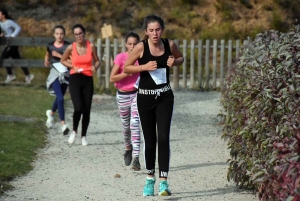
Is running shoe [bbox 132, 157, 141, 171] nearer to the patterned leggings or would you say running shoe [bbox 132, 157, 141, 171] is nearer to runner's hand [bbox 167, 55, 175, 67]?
the patterned leggings

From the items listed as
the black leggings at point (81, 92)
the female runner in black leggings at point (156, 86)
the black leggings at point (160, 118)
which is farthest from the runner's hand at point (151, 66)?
the black leggings at point (81, 92)

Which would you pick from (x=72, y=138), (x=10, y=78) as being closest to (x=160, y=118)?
(x=72, y=138)

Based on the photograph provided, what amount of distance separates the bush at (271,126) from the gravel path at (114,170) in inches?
21.2

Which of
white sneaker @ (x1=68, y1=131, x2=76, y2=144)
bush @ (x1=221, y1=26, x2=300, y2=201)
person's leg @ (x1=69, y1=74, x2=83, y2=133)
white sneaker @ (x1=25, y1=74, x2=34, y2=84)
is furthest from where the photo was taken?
white sneaker @ (x1=25, y1=74, x2=34, y2=84)

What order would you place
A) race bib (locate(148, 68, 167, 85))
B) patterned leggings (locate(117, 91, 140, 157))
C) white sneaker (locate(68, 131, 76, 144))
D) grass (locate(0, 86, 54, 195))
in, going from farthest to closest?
white sneaker (locate(68, 131, 76, 144)) → patterned leggings (locate(117, 91, 140, 157)) → grass (locate(0, 86, 54, 195)) → race bib (locate(148, 68, 167, 85))

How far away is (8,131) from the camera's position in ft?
40.2

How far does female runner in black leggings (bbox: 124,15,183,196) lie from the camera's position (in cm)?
764

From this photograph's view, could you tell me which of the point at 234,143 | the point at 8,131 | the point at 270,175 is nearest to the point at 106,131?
the point at 8,131

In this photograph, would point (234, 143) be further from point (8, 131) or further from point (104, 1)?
point (104, 1)

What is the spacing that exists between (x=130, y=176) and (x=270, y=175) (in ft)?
10.9

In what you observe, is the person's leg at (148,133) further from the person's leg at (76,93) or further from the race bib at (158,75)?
the person's leg at (76,93)

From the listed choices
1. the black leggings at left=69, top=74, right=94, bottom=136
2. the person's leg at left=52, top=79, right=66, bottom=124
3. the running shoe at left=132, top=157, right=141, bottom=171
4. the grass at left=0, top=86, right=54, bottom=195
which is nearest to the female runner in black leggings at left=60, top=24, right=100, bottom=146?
the black leggings at left=69, top=74, right=94, bottom=136

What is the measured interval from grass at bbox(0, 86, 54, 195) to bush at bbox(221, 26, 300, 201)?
2512 mm

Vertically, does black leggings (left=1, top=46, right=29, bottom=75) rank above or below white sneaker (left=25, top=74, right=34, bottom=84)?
above
